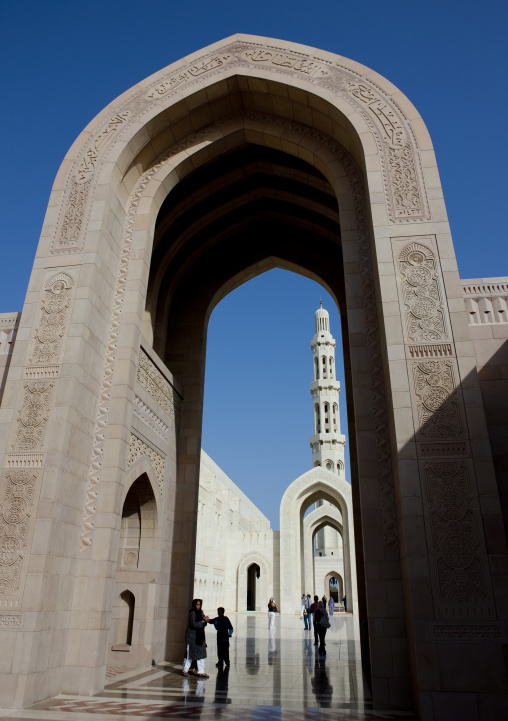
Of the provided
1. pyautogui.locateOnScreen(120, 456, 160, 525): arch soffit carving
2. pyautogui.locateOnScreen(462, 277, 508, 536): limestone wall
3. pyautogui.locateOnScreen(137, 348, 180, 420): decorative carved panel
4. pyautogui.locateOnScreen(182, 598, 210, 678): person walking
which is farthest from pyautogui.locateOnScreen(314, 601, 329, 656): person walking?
pyautogui.locateOnScreen(462, 277, 508, 536): limestone wall

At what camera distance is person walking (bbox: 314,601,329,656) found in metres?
9.97

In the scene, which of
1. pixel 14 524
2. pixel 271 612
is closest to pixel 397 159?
pixel 14 524

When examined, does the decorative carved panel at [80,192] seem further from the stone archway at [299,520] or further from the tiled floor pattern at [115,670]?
the stone archway at [299,520]

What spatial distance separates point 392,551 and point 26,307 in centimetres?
580

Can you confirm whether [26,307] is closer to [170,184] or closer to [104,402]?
[104,402]

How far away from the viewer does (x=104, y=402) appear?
752cm

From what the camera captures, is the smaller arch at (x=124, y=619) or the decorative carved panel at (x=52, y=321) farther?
the smaller arch at (x=124, y=619)

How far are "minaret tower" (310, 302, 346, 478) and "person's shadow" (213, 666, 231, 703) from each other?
32.2 m

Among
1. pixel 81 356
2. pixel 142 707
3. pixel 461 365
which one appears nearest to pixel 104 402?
pixel 81 356

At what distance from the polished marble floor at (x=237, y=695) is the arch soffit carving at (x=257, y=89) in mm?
5817

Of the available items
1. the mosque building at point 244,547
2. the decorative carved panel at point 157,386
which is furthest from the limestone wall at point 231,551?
the decorative carved panel at point 157,386

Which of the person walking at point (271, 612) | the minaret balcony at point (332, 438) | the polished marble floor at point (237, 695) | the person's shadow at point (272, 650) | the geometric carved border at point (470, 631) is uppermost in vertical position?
the minaret balcony at point (332, 438)

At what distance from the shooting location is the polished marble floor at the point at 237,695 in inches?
205

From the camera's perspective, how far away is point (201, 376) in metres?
11.4
